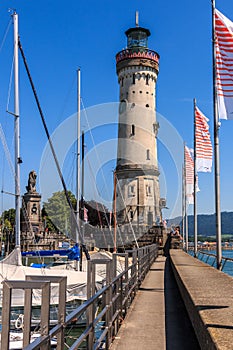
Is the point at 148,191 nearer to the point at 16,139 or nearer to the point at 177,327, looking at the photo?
the point at 16,139

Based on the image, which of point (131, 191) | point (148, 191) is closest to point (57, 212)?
point (131, 191)

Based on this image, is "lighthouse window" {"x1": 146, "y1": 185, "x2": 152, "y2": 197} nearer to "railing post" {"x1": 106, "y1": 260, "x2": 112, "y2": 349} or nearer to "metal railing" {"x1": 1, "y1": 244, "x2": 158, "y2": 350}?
"metal railing" {"x1": 1, "y1": 244, "x2": 158, "y2": 350}

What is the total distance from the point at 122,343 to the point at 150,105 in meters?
57.7

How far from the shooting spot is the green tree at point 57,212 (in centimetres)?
9556

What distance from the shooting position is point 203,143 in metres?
26.5

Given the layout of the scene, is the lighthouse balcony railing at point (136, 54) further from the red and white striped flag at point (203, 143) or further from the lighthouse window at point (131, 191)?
the red and white striped flag at point (203, 143)

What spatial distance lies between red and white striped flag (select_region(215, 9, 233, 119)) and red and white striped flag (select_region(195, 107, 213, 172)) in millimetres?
10009

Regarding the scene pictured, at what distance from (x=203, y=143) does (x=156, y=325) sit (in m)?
18.4

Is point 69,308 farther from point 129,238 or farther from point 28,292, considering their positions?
point 129,238

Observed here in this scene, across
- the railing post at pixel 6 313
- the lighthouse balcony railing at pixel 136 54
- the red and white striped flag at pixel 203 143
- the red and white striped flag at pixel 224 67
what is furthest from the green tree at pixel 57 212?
the railing post at pixel 6 313

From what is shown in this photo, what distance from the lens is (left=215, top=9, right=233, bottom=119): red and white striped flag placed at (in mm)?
15414

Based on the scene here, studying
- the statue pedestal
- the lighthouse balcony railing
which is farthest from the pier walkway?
the statue pedestal

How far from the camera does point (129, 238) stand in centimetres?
5503

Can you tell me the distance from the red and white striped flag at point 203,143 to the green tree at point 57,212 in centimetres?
6895
